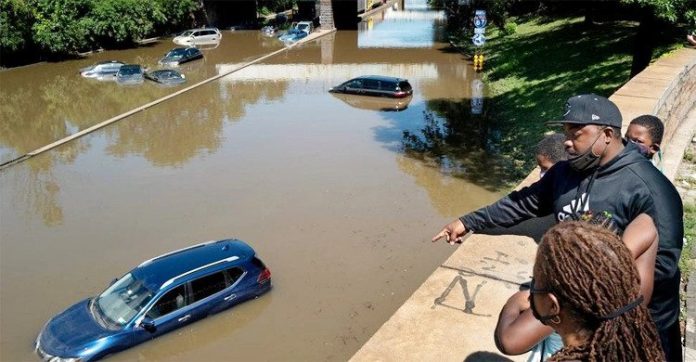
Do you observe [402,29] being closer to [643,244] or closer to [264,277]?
[264,277]

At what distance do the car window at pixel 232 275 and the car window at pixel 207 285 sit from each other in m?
0.08

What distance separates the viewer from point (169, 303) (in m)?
9.83

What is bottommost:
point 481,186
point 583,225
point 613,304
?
point 481,186

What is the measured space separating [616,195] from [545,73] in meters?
23.6

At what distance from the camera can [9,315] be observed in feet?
35.2

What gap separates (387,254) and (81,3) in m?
35.7

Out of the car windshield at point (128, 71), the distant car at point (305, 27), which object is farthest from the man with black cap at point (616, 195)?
the distant car at point (305, 27)

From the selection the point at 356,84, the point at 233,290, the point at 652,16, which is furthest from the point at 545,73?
the point at 233,290

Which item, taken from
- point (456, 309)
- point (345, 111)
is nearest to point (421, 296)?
point (456, 309)

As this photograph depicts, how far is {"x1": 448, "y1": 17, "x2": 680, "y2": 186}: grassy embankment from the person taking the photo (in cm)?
1912

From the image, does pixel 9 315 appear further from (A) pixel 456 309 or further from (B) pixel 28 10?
(B) pixel 28 10

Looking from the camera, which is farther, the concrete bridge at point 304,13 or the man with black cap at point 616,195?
the concrete bridge at point 304,13

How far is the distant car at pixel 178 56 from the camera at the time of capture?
36.5 m

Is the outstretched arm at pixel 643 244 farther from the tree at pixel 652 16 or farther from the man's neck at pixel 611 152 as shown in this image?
the tree at pixel 652 16
